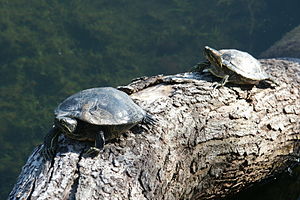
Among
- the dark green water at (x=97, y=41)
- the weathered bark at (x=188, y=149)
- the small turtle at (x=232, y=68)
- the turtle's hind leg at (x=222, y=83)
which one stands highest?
the dark green water at (x=97, y=41)

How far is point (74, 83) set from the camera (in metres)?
7.04

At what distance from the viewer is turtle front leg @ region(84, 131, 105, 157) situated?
7.64 ft

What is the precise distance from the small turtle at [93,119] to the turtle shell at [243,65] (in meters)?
1.09

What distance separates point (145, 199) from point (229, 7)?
7.77m

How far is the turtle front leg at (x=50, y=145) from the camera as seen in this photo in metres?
2.34

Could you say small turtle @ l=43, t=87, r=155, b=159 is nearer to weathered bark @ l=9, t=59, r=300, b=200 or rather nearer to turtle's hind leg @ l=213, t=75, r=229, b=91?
weathered bark @ l=9, t=59, r=300, b=200

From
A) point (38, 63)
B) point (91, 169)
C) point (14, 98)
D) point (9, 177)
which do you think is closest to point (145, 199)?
point (91, 169)

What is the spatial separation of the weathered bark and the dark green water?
11.5 feet

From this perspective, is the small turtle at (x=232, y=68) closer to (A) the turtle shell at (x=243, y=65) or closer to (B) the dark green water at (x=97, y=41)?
(A) the turtle shell at (x=243, y=65)

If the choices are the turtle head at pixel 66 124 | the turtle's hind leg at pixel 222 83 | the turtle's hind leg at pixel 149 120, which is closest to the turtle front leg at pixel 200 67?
the turtle's hind leg at pixel 222 83

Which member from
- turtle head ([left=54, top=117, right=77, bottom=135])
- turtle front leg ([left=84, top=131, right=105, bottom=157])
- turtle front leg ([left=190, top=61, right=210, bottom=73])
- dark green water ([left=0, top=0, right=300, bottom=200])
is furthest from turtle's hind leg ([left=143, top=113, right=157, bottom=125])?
dark green water ([left=0, top=0, right=300, bottom=200])

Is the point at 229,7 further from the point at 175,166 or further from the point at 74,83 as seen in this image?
the point at 175,166

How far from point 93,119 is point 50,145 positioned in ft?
1.00

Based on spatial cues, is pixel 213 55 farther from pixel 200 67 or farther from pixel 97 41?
pixel 97 41
